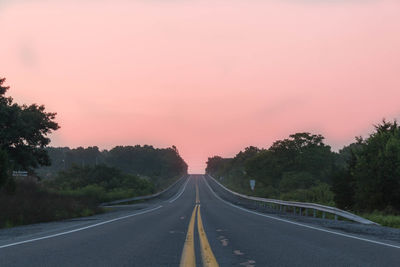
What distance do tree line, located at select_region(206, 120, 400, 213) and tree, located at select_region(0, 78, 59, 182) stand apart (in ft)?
76.3

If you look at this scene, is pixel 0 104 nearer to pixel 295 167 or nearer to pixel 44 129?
pixel 44 129

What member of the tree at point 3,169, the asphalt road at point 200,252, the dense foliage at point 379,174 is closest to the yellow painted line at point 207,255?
the asphalt road at point 200,252

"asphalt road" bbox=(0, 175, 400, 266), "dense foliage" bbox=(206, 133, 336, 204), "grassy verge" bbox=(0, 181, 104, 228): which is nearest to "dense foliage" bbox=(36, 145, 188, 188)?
"dense foliage" bbox=(206, 133, 336, 204)

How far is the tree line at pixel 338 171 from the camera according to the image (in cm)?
2300

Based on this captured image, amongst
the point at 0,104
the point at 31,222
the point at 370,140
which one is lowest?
the point at 31,222

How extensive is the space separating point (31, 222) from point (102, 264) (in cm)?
1375

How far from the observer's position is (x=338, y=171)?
31.2m

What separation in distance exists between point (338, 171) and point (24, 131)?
24.1 metres

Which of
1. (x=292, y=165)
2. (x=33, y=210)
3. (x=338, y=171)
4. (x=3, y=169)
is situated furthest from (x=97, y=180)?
(x=33, y=210)

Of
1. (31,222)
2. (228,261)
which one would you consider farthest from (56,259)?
(31,222)

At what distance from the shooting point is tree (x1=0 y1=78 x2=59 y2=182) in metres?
31.8

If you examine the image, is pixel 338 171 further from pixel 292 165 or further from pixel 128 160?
pixel 128 160

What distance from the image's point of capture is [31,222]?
1880 cm

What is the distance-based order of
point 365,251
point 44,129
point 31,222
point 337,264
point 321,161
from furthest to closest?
point 321,161 < point 44,129 < point 31,222 < point 365,251 < point 337,264
